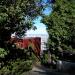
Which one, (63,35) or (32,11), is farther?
(63,35)

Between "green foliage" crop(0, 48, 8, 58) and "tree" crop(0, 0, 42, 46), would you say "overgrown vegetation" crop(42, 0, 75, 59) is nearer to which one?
"tree" crop(0, 0, 42, 46)

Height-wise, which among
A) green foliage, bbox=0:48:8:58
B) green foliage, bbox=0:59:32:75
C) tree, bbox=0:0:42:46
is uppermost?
tree, bbox=0:0:42:46

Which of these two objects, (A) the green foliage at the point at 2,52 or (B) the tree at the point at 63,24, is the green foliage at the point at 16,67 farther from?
(B) the tree at the point at 63,24

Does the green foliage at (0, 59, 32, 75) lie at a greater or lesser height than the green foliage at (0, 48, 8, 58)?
lesser

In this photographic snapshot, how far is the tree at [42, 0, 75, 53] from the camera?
15836 millimetres

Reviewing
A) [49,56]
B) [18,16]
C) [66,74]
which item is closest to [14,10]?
[18,16]

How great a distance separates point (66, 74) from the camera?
1678 centimetres

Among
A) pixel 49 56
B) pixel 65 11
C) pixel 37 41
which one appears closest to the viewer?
pixel 65 11

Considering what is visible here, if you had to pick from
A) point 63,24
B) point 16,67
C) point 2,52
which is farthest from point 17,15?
point 63,24

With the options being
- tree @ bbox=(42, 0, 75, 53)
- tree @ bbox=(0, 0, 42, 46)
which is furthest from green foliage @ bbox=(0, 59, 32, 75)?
tree @ bbox=(42, 0, 75, 53)

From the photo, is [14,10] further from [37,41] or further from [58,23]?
[37,41]

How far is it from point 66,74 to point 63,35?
229 centimetres

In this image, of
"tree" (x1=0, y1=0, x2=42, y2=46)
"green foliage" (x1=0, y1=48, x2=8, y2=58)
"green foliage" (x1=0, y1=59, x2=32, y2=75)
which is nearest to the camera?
"tree" (x1=0, y1=0, x2=42, y2=46)

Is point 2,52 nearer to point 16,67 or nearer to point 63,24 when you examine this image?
point 16,67
